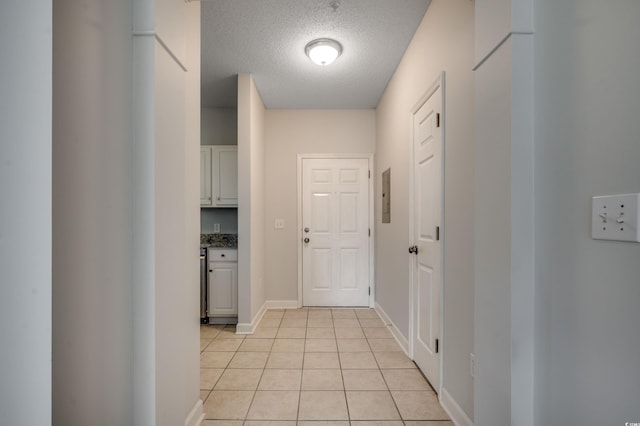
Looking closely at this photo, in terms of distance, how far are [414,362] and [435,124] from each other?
188cm

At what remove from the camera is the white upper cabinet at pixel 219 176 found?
151 inches

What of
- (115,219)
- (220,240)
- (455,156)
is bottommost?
(220,240)

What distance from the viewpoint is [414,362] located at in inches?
96.4

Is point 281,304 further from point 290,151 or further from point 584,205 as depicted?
point 584,205

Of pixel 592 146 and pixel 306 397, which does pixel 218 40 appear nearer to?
pixel 592 146

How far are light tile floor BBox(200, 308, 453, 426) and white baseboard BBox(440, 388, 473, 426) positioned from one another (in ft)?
0.14

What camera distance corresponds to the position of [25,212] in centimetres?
64

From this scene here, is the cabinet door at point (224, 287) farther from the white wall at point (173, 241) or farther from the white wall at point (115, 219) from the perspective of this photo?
the white wall at point (115, 219)

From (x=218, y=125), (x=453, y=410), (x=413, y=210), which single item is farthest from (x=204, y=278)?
(x=453, y=410)

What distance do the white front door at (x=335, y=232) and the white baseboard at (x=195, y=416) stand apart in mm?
2417

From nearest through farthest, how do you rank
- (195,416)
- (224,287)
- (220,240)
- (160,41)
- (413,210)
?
(160,41)
(195,416)
(413,210)
(224,287)
(220,240)

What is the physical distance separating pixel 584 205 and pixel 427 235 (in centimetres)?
135

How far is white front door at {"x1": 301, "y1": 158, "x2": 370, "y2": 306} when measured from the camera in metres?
4.14

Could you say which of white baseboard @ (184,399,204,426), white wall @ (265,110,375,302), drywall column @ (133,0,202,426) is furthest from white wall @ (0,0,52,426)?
white wall @ (265,110,375,302)
